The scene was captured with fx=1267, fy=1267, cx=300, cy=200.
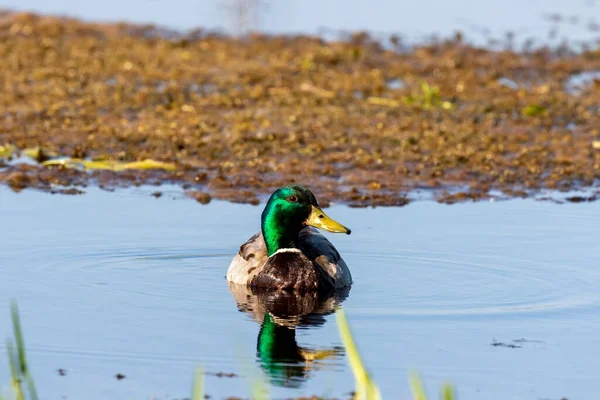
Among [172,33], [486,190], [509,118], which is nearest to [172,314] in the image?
[486,190]

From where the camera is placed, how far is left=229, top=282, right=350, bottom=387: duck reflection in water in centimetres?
661

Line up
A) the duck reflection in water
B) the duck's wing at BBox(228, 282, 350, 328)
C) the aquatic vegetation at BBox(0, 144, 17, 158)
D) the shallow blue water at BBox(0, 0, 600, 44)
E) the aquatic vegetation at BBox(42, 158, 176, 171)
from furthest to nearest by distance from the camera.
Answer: the shallow blue water at BBox(0, 0, 600, 44)
the aquatic vegetation at BBox(0, 144, 17, 158)
the aquatic vegetation at BBox(42, 158, 176, 171)
the duck's wing at BBox(228, 282, 350, 328)
the duck reflection in water

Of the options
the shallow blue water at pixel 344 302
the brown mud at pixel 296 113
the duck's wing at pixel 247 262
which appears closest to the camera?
the shallow blue water at pixel 344 302

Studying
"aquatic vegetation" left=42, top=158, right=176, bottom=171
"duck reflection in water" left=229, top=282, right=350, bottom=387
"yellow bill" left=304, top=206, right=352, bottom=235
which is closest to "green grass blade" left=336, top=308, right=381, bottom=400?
"duck reflection in water" left=229, top=282, right=350, bottom=387

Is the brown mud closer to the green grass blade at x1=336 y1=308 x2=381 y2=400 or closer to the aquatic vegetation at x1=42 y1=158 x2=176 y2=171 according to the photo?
the aquatic vegetation at x1=42 y1=158 x2=176 y2=171

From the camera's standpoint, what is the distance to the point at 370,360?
266 inches

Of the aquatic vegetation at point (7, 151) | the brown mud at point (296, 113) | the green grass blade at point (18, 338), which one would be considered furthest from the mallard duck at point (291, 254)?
the green grass blade at point (18, 338)

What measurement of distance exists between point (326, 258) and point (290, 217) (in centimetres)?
39

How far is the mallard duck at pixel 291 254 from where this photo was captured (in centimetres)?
876

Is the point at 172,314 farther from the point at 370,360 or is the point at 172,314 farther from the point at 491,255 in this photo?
the point at 491,255

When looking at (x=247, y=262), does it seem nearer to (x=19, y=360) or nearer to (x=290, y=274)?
(x=290, y=274)

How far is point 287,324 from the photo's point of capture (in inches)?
305

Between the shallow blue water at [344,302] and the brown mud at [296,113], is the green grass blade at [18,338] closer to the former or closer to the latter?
the shallow blue water at [344,302]

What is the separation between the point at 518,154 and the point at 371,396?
888 cm
